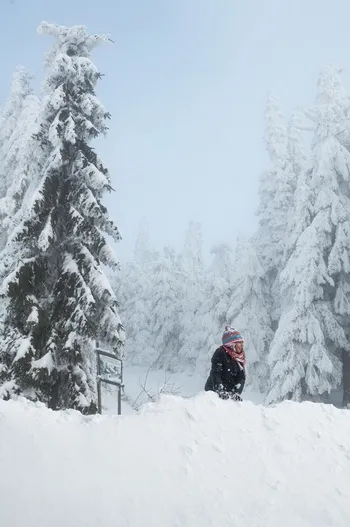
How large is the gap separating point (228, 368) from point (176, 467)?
1.96 meters

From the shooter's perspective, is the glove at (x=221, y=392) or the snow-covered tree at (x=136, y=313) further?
the snow-covered tree at (x=136, y=313)

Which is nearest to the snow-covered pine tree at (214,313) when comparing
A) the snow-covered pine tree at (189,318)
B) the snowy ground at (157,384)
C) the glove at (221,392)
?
the snowy ground at (157,384)

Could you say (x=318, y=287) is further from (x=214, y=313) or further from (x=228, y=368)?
(x=214, y=313)

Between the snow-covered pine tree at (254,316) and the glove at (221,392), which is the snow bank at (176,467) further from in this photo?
the snow-covered pine tree at (254,316)

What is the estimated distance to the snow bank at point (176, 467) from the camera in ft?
16.2

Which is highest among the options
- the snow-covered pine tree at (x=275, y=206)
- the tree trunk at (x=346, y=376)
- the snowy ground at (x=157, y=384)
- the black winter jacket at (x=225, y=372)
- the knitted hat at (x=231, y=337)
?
the snow-covered pine tree at (x=275, y=206)

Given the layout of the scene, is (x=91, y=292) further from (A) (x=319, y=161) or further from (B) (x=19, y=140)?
(A) (x=319, y=161)

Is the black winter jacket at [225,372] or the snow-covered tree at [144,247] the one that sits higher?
the snow-covered tree at [144,247]

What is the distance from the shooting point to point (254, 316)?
25.7m

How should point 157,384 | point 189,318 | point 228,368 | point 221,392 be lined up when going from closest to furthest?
point 221,392, point 228,368, point 157,384, point 189,318

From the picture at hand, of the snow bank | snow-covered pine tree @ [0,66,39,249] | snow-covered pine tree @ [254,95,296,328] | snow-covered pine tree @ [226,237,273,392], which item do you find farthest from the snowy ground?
the snow bank

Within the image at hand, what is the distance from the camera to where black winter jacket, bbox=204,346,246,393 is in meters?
7.02

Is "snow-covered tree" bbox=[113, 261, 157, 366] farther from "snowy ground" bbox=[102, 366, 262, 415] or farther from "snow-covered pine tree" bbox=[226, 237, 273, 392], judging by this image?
"snow-covered pine tree" bbox=[226, 237, 273, 392]

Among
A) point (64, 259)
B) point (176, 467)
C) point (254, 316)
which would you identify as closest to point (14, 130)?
point (64, 259)
